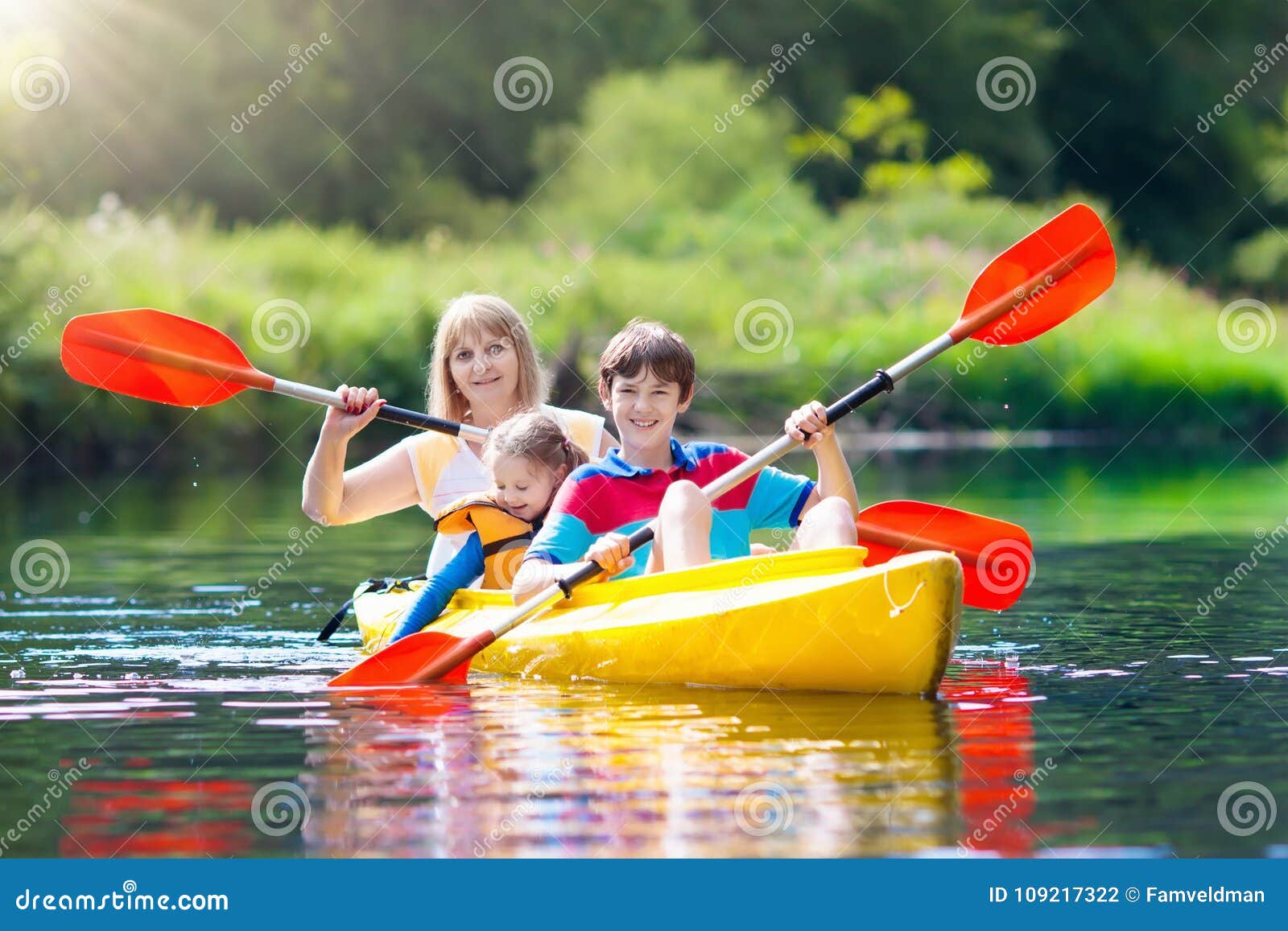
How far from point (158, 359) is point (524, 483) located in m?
1.75

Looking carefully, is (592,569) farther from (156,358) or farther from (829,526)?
(156,358)

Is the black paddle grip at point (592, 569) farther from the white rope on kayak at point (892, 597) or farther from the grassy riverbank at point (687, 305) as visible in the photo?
the grassy riverbank at point (687, 305)

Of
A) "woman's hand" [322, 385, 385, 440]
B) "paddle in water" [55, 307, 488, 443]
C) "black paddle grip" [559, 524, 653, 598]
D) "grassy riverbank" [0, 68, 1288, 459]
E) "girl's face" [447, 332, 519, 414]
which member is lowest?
"black paddle grip" [559, 524, 653, 598]

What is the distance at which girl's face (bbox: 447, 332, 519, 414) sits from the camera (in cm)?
639

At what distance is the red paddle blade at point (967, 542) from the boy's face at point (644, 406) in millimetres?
797

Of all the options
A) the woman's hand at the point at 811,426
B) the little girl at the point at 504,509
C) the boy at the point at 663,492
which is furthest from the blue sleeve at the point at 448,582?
the woman's hand at the point at 811,426

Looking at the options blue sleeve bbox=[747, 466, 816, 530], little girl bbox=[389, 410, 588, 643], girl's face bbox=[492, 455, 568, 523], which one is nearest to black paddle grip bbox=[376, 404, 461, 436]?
little girl bbox=[389, 410, 588, 643]

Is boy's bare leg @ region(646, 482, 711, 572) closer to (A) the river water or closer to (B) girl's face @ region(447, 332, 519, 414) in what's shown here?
(A) the river water

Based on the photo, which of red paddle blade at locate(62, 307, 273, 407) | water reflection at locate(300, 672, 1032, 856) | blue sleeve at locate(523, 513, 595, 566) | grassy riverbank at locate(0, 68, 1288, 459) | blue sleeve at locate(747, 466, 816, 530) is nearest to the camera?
water reflection at locate(300, 672, 1032, 856)

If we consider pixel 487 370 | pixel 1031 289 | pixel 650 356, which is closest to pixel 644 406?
pixel 650 356

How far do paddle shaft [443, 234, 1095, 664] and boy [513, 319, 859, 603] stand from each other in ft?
0.13

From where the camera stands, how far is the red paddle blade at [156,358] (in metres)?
6.73

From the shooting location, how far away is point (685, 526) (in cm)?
525

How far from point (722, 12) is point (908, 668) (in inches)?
1172
